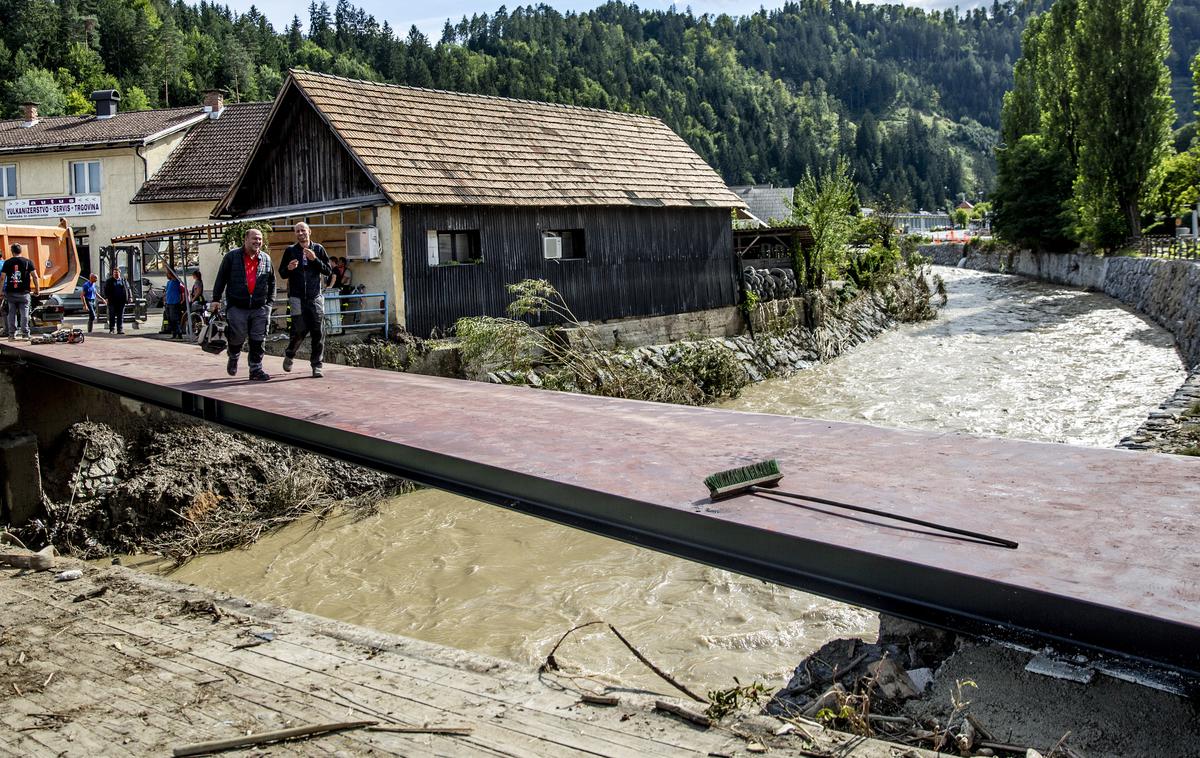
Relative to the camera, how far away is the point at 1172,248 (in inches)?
1232

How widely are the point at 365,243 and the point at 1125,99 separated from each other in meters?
32.6

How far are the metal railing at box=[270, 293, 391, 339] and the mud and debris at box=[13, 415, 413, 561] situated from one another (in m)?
4.60

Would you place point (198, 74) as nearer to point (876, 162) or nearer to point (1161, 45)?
point (1161, 45)

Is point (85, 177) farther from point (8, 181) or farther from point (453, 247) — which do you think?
point (453, 247)

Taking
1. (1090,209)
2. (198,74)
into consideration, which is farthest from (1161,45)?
(198,74)

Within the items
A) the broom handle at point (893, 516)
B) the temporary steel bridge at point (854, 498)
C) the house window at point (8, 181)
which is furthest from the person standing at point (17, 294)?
the house window at point (8, 181)

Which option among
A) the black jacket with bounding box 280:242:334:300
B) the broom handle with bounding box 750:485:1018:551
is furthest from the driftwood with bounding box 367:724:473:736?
the black jacket with bounding box 280:242:334:300

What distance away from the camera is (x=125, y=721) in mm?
4684

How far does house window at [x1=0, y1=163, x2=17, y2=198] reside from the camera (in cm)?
3600

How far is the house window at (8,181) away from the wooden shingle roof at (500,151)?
68.2 feet

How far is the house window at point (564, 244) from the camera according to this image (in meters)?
22.6

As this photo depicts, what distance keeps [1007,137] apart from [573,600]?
55645mm

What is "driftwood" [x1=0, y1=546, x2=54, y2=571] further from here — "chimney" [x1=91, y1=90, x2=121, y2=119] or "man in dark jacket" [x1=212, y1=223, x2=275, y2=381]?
"chimney" [x1=91, y1=90, x2=121, y2=119]

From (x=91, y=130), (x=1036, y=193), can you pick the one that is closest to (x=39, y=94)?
(x=91, y=130)
